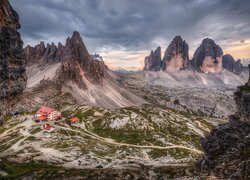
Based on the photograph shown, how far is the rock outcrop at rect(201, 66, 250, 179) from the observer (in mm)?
41062

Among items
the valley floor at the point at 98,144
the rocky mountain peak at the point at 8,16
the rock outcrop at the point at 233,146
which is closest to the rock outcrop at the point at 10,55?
the rocky mountain peak at the point at 8,16

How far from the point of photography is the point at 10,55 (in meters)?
53.7

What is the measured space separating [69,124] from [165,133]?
225 ft

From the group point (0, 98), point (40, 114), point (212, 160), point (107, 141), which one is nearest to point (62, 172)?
point (0, 98)

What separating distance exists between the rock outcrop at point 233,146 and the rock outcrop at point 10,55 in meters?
42.2

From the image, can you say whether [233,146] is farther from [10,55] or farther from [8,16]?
[8,16]

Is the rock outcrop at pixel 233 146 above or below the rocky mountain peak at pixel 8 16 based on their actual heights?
below

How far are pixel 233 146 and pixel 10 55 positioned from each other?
4836cm

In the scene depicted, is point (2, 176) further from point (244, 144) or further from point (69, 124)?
point (69, 124)

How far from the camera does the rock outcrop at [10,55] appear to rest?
166 ft

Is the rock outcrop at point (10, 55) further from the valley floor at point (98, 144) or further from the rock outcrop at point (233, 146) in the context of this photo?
the rock outcrop at point (233, 146)

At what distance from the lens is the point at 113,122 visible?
19475 cm

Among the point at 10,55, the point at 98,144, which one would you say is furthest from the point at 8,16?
the point at 98,144

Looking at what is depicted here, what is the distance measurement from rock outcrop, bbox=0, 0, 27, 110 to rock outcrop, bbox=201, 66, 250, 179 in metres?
42.2
